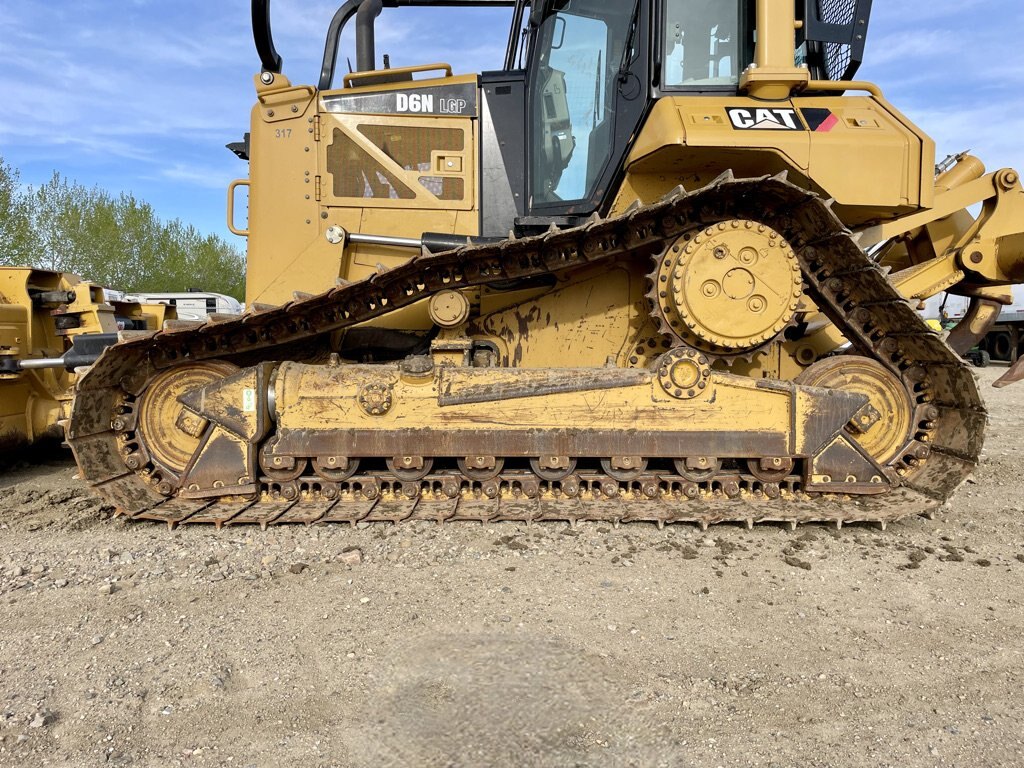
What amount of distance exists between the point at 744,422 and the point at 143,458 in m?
3.71

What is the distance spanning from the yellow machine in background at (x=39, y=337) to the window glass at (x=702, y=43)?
4411 mm

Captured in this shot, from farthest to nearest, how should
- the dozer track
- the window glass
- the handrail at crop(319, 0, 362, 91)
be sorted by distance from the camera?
the handrail at crop(319, 0, 362, 91) < the window glass < the dozer track

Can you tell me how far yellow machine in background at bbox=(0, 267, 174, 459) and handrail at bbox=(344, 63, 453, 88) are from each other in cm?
256

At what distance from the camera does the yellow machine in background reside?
5078 mm

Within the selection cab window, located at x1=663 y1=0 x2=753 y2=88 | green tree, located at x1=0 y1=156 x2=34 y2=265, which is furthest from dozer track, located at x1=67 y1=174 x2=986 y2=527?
green tree, located at x1=0 y1=156 x2=34 y2=265

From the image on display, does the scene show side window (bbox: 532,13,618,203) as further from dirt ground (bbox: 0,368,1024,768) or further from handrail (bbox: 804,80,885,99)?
dirt ground (bbox: 0,368,1024,768)

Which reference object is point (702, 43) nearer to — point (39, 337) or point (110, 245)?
point (39, 337)

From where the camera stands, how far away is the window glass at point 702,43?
3.92 meters

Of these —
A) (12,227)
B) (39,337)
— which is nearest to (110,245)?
(12,227)

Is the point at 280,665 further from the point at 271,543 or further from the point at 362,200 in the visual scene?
the point at 362,200

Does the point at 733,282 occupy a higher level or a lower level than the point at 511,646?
higher

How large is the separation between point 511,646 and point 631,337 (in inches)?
94.0

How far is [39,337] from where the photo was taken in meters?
5.62

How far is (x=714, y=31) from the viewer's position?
396 cm
